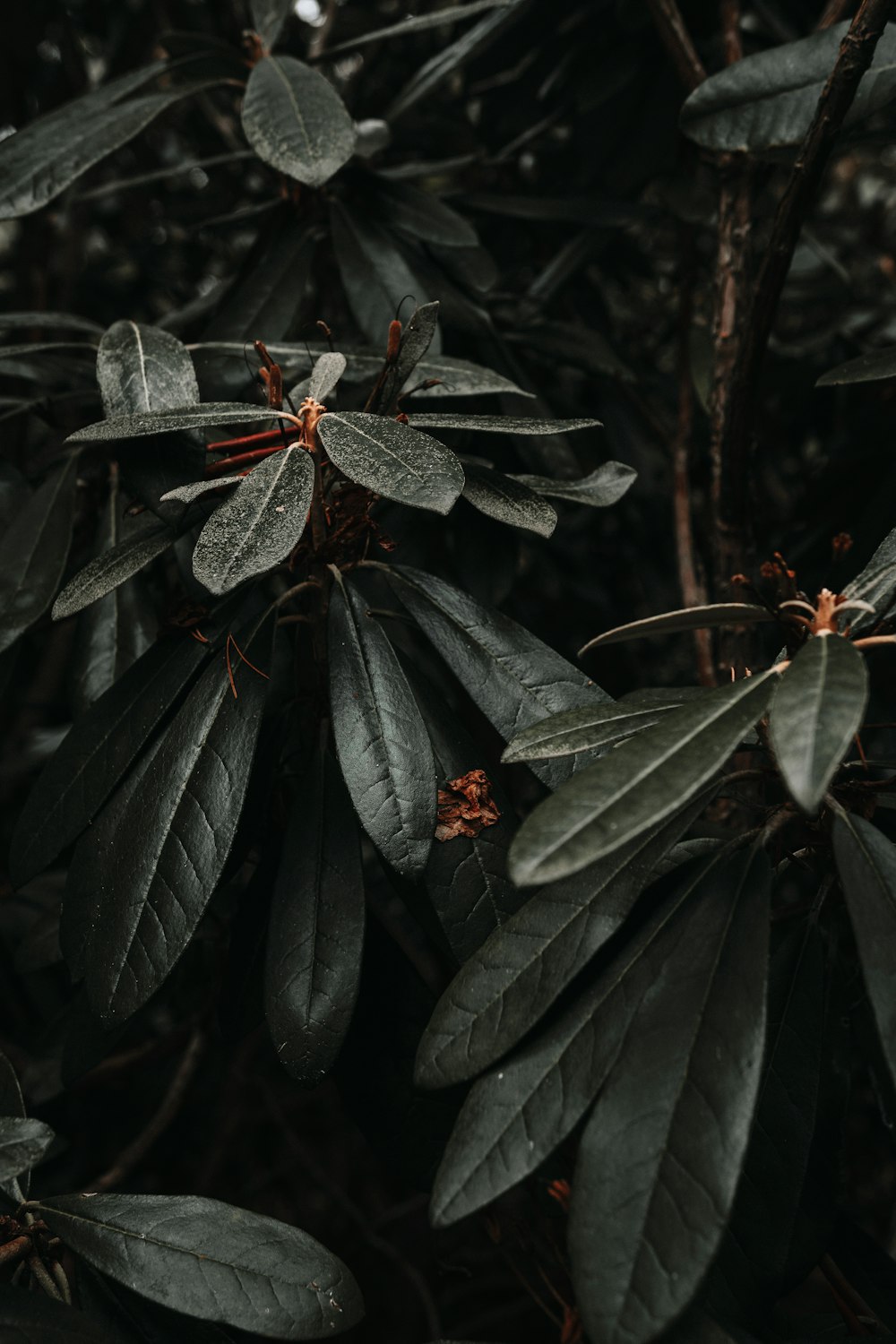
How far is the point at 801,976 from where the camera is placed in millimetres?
671

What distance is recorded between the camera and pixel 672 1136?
496mm

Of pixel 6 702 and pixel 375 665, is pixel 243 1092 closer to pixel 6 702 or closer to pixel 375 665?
pixel 6 702

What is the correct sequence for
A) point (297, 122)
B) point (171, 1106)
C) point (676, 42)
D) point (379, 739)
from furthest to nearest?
point (171, 1106)
point (676, 42)
point (297, 122)
point (379, 739)

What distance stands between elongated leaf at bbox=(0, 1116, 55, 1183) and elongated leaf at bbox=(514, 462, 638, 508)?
0.52m

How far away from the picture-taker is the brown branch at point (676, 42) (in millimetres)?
988

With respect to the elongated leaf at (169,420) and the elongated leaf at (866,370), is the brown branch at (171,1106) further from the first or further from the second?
the elongated leaf at (866,370)

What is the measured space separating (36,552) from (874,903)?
0.66 meters

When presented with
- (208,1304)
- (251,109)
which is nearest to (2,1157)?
(208,1304)

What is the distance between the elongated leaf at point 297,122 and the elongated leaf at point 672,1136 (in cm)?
65

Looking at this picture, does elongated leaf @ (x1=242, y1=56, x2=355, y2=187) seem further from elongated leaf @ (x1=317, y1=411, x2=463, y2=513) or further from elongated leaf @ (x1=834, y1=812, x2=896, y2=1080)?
elongated leaf @ (x1=834, y1=812, x2=896, y2=1080)

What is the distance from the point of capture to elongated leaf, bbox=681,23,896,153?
87cm

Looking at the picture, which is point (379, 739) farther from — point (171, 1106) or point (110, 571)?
point (171, 1106)

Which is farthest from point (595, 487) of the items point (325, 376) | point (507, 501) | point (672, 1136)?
point (672, 1136)

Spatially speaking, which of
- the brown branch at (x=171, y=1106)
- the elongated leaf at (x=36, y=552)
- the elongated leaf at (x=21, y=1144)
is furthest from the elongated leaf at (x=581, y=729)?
the brown branch at (x=171, y=1106)
